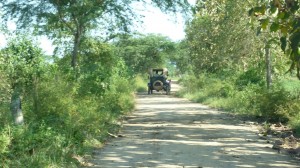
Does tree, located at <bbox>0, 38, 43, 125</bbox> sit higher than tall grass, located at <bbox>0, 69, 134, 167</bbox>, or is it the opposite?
tree, located at <bbox>0, 38, 43, 125</bbox>

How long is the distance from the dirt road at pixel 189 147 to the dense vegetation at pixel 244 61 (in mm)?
1547

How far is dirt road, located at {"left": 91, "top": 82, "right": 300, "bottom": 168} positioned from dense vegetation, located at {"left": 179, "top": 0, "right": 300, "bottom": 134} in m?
1.55

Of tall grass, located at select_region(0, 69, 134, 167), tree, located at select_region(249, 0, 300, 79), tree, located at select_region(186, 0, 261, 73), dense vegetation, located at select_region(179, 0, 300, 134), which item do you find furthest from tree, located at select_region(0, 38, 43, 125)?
tree, located at select_region(186, 0, 261, 73)

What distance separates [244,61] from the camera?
869 inches

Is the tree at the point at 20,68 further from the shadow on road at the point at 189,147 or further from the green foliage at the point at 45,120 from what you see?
the shadow on road at the point at 189,147

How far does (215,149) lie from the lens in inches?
360

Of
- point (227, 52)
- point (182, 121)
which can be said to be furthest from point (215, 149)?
point (227, 52)

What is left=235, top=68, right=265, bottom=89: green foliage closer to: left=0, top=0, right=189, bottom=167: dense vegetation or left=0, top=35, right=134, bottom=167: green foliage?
left=0, top=0, right=189, bottom=167: dense vegetation

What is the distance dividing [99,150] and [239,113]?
30.0ft

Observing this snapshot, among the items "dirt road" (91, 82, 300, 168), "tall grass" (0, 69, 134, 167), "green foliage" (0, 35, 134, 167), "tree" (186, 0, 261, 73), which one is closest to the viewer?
"tall grass" (0, 69, 134, 167)

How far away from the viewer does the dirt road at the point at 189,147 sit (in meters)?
7.84

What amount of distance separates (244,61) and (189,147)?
44.5 ft

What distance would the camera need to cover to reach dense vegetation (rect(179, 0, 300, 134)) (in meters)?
12.1

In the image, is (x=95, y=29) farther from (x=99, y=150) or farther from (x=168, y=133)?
(x=99, y=150)
